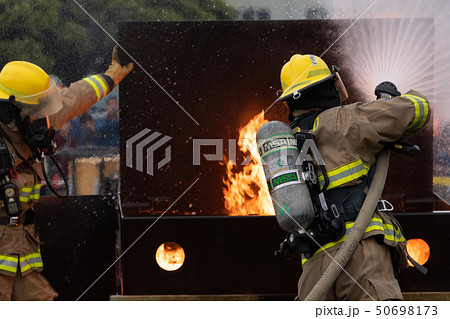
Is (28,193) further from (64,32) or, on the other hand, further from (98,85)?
(64,32)

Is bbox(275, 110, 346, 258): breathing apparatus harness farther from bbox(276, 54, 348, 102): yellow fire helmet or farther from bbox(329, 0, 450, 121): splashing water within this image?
bbox(329, 0, 450, 121): splashing water

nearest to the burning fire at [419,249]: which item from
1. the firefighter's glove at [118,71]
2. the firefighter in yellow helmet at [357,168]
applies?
the firefighter in yellow helmet at [357,168]

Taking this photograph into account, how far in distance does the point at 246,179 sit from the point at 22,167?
1606mm

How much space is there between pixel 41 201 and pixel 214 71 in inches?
64.0

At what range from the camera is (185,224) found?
4.69 meters

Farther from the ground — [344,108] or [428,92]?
[428,92]

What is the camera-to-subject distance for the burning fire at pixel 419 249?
4.70m

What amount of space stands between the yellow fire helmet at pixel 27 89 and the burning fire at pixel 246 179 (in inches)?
55.2

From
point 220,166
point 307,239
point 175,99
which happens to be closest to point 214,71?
point 175,99

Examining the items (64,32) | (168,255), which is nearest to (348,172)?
(168,255)

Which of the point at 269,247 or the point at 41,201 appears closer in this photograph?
the point at 269,247

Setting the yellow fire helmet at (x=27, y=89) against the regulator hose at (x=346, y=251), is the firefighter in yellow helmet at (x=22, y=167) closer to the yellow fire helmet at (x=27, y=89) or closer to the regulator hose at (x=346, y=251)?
the yellow fire helmet at (x=27, y=89)

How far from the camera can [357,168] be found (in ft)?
11.3

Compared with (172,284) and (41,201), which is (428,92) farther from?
(41,201)
